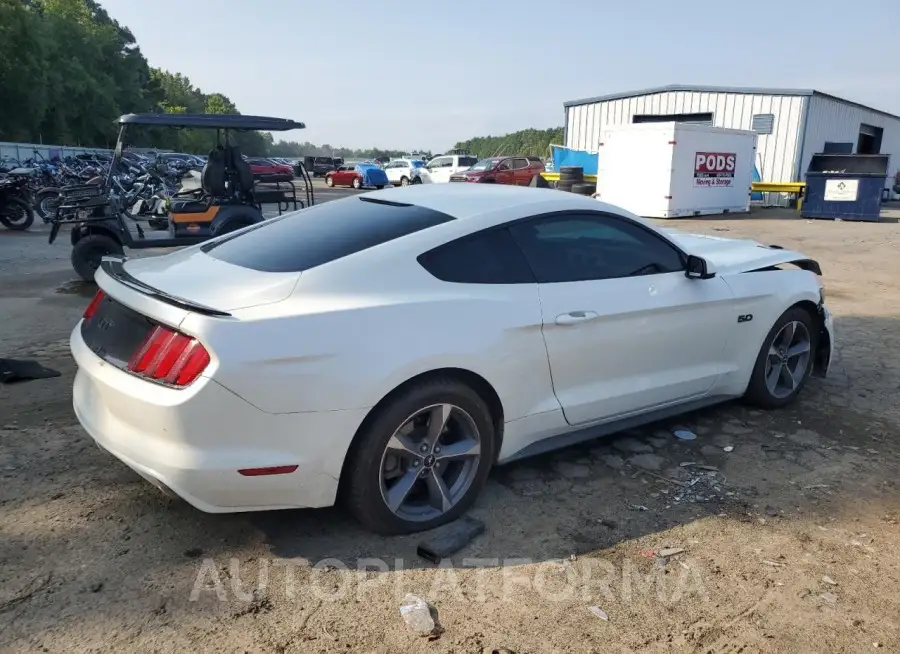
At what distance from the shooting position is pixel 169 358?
8.41 ft

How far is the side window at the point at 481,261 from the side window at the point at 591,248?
3.1 inches

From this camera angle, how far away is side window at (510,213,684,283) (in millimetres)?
3408

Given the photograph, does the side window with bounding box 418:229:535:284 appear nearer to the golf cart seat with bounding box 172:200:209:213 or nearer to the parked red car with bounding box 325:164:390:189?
the golf cart seat with bounding box 172:200:209:213

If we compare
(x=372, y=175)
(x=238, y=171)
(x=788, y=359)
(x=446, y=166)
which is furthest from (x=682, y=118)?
(x=788, y=359)

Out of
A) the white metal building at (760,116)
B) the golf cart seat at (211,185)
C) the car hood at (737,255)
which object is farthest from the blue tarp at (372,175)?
the car hood at (737,255)

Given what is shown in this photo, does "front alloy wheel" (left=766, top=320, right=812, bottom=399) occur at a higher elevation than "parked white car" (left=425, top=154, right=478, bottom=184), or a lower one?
lower

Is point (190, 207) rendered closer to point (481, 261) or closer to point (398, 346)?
point (481, 261)

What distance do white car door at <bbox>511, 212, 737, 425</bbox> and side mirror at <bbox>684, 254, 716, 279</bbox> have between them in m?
0.04

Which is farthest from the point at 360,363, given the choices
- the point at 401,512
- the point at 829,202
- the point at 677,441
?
the point at 829,202

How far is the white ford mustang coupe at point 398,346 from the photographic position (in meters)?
2.56

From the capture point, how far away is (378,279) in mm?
2906

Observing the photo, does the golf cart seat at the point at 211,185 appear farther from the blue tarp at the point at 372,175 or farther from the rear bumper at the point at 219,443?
the blue tarp at the point at 372,175

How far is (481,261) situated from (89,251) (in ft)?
23.7

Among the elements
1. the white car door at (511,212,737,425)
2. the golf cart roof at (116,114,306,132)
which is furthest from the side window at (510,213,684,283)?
the golf cart roof at (116,114,306,132)
